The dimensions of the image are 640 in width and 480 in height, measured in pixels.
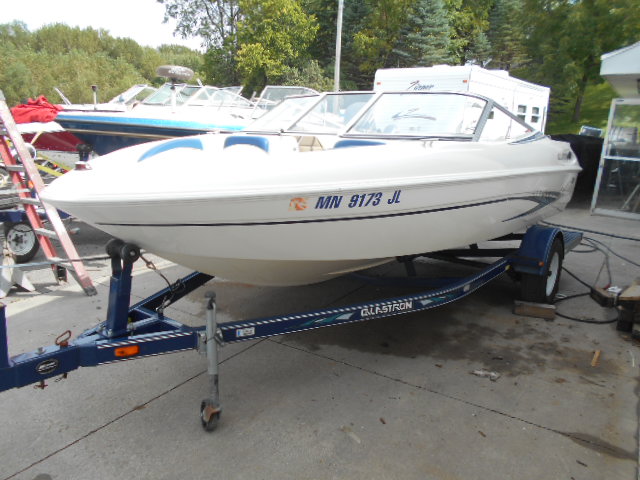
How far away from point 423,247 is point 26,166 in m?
Answer: 3.60

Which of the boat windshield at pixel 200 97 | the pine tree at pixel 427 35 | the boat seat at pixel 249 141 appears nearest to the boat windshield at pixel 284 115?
the boat seat at pixel 249 141

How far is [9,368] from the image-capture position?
1867 millimetres

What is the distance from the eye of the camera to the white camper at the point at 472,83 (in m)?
9.35

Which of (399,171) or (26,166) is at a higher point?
(399,171)

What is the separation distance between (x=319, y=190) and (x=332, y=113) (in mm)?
1591

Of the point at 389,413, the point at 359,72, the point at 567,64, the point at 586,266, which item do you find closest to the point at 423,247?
the point at 389,413

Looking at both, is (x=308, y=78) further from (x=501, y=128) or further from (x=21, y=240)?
(x=501, y=128)

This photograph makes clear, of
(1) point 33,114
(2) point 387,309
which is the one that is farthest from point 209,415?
(1) point 33,114

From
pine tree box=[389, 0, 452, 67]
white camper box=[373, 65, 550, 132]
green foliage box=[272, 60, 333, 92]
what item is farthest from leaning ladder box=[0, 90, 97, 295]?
pine tree box=[389, 0, 452, 67]

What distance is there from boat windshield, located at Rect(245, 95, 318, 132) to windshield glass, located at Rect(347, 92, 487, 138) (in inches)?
24.5

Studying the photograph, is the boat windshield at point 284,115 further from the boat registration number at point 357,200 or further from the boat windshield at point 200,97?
the boat windshield at point 200,97

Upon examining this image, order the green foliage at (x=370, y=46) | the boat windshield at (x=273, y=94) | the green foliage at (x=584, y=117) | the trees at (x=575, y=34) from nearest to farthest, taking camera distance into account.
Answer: the boat windshield at (x=273, y=94) < the trees at (x=575, y=34) < the green foliage at (x=370, y=46) < the green foliage at (x=584, y=117)

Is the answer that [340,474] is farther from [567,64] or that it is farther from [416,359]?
[567,64]

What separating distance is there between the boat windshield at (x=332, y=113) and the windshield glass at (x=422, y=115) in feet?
0.56
